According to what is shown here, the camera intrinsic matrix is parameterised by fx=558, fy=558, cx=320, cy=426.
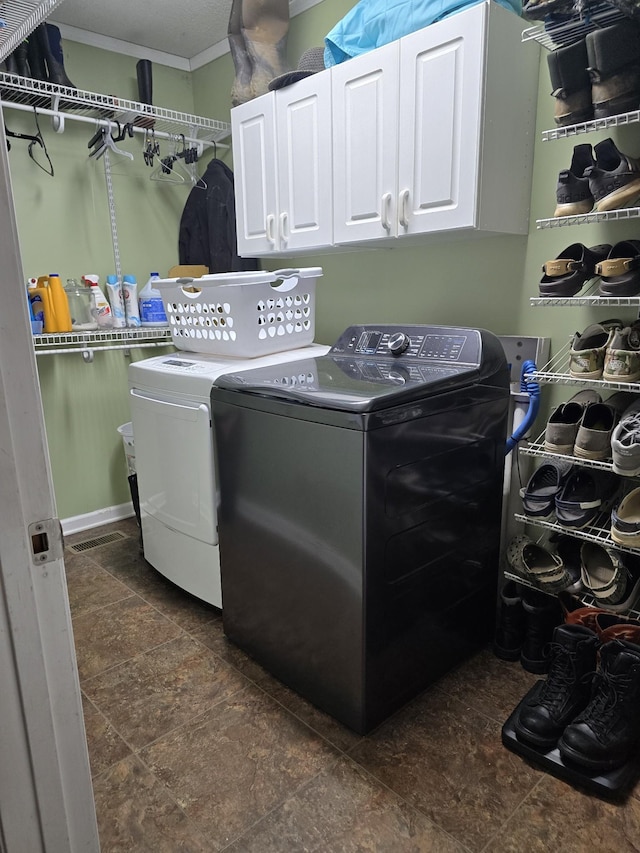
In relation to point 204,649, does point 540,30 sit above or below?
above

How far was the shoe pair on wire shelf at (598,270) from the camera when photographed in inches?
59.3

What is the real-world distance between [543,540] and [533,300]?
0.94 metres

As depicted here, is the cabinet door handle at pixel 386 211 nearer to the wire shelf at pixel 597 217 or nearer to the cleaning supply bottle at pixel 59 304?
the wire shelf at pixel 597 217

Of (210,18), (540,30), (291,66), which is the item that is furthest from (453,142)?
(210,18)

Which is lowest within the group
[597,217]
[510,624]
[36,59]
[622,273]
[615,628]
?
[510,624]

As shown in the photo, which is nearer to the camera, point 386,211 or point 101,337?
point 386,211

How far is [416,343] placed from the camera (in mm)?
1917

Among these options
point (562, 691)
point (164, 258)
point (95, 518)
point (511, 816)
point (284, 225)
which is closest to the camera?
point (511, 816)

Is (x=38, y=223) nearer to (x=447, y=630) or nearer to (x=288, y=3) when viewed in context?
(x=288, y=3)

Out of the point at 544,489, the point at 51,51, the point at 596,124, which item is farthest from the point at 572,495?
the point at 51,51

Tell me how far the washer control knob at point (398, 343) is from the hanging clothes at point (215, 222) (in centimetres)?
139

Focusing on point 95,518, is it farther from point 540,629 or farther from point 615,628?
point 615,628

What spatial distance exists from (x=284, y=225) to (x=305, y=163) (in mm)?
261

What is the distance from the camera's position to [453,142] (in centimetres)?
178
